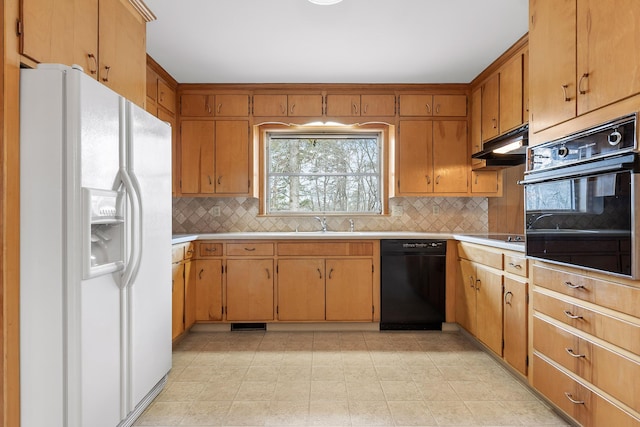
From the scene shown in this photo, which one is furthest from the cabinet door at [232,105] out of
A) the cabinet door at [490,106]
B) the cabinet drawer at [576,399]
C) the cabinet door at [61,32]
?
the cabinet drawer at [576,399]

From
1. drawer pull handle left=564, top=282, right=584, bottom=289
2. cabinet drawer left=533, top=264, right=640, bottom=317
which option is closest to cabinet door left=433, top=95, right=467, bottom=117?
cabinet drawer left=533, top=264, right=640, bottom=317

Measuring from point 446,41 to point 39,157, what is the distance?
2722mm

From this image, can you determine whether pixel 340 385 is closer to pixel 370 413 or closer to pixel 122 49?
pixel 370 413

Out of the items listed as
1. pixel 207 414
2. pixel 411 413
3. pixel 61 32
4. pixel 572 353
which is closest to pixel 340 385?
pixel 411 413

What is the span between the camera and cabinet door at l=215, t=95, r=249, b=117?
380cm

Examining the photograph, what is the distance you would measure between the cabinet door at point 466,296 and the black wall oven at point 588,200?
1.07 metres

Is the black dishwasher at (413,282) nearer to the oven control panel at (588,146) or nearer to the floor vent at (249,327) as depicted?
the floor vent at (249,327)

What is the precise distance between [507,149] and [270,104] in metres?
2.26

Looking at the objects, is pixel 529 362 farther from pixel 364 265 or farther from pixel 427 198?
pixel 427 198

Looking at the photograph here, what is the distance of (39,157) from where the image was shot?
1422 millimetres

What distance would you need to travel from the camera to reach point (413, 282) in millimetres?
3500

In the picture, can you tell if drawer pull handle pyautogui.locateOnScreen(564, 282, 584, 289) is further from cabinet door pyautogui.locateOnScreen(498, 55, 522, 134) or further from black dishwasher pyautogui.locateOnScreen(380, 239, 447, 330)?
black dishwasher pyautogui.locateOnScreen(380, 239, 447, 330)

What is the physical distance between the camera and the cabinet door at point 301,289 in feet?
11.5

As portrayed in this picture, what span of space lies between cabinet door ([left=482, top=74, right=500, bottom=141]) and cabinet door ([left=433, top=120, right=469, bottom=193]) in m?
0.32
